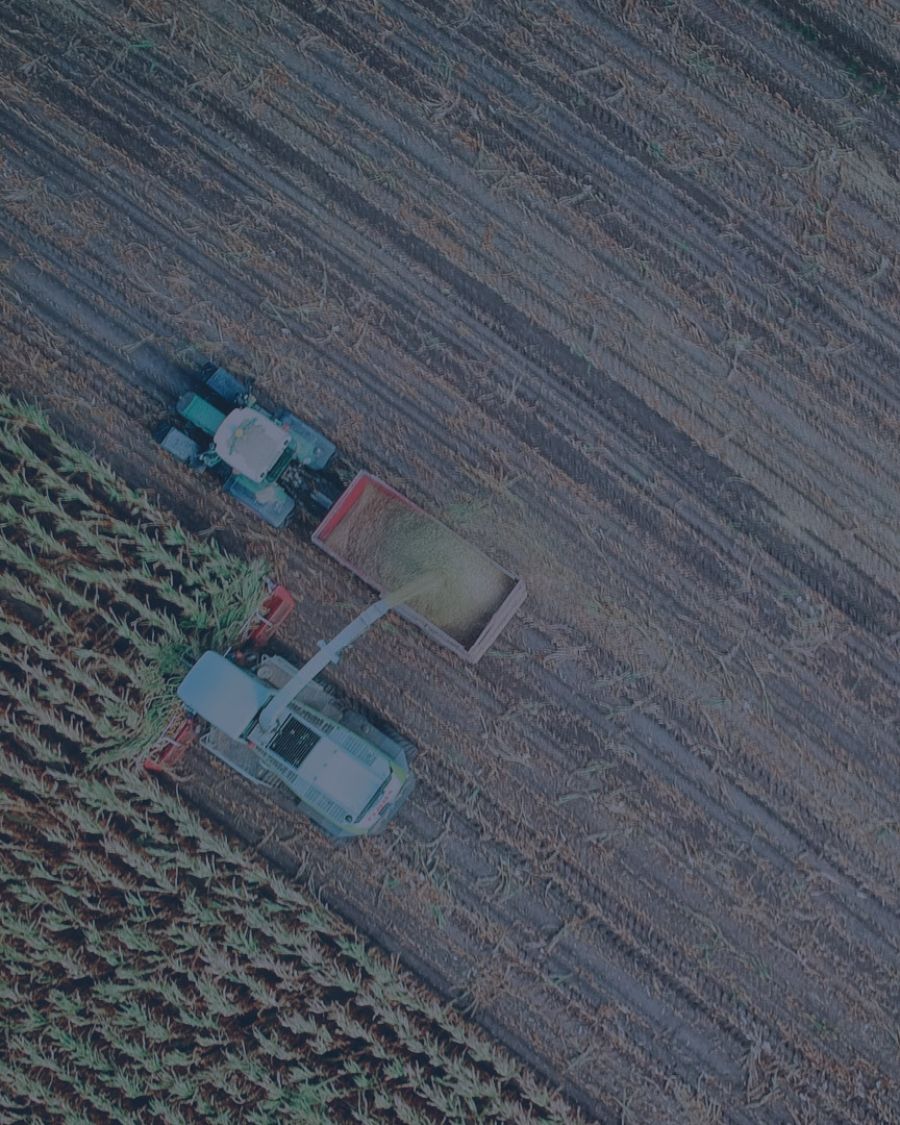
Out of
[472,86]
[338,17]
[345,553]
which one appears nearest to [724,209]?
[472,86]

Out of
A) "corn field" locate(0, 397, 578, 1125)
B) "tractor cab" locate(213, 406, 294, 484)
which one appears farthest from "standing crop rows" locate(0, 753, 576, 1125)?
"tractor cab" locate(213, 406, 294, 484)

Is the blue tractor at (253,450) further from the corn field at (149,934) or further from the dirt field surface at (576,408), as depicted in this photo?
the corn field at (149,934)

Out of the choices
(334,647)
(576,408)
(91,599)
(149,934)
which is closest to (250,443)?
(334,647)

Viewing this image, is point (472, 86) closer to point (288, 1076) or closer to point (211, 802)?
point (211, 802)

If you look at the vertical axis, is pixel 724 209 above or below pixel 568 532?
above

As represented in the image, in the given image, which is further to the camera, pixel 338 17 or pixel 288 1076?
pixel 338 17

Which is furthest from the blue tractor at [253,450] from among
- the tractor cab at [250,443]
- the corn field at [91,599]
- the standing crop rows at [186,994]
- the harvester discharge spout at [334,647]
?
the standing crop rows at [186,994]

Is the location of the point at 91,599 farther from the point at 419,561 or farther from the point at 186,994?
the point at 186,994
